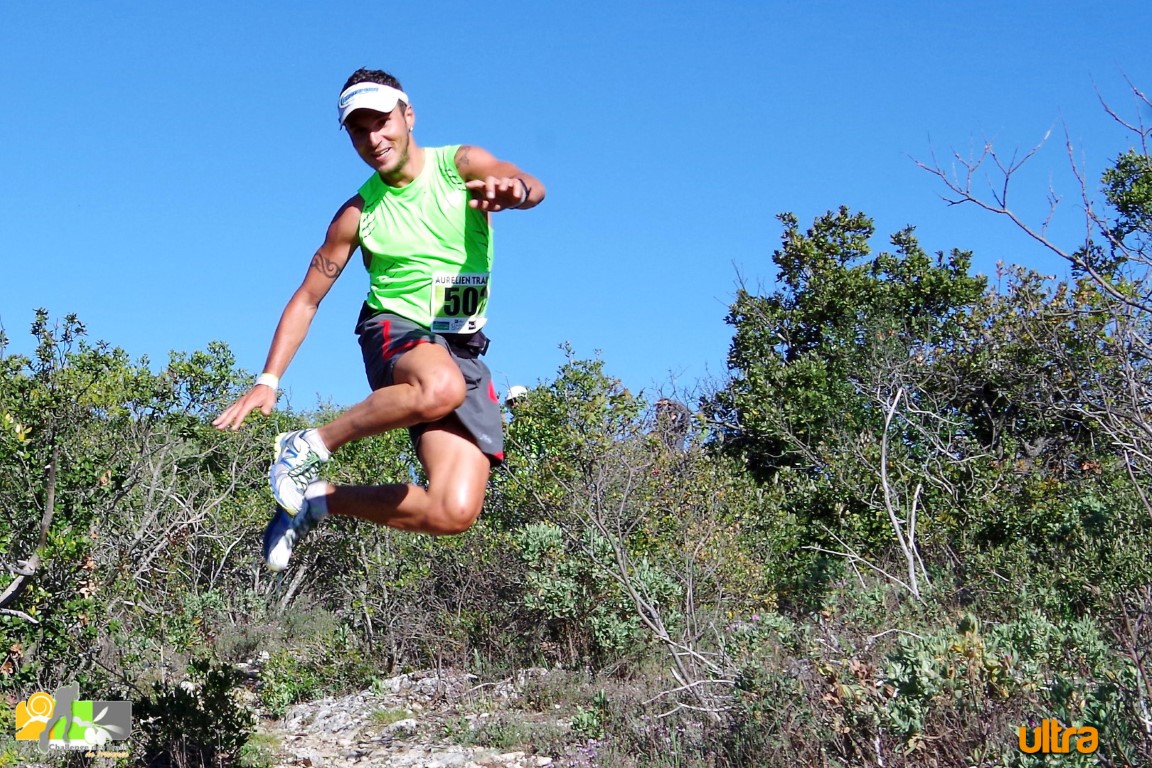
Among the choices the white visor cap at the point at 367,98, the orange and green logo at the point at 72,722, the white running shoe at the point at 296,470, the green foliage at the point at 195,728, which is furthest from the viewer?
the orange and green logo at the point at 72,722

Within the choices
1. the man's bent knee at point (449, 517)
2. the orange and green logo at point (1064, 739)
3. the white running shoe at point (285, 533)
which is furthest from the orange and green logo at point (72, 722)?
the orange and green logo at point (1064, 739)

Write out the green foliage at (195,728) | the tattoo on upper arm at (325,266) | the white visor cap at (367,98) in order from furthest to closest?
1. the green foliage at (195,728)
2. the tattoo on upper arm at (325,266)
3. the white visor cap at (367,98)

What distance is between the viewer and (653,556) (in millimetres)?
8852

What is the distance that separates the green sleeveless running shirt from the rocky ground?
306 cm

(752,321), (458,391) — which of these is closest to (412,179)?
(458,391)

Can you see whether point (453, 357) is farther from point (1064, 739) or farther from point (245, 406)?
point (1064, 739)

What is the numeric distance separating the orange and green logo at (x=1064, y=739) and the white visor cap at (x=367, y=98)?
9.51ft

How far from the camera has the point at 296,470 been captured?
159 inches

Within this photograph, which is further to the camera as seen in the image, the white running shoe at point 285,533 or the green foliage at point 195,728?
the green foliage at point 195,728

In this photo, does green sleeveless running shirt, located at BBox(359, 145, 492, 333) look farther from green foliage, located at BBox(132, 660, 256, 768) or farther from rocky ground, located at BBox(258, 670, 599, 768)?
rocky ground, located at BBox(258, 670, 599, 768)

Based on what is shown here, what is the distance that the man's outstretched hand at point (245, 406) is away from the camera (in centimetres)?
379

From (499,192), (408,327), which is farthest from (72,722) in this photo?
(499,192)

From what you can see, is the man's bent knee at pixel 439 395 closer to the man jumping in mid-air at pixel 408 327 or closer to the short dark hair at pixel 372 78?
the man jumping in mid-air at pixel 408 327

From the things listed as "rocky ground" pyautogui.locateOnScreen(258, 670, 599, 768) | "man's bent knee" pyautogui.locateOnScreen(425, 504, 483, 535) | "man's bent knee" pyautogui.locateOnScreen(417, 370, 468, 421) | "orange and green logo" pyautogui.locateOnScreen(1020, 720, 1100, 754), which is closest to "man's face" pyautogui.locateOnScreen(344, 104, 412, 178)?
"man's bent knee" pyautogui.locateOnScreen(417, 370, 468, 421)
